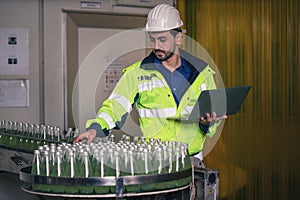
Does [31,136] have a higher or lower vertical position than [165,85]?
lower

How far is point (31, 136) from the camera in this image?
10.6 ft

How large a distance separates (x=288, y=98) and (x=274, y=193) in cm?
79

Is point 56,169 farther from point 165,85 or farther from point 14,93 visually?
A: point 14,93

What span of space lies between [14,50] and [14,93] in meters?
0.36

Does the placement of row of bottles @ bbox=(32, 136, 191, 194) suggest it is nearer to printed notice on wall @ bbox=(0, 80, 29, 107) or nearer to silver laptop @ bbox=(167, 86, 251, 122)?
silver laptop @ bbox=(167, 86, 251, 122)

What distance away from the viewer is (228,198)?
522cm

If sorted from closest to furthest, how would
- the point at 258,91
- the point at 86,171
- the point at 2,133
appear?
1. the point at 86,171
2. the point at 2,133
3. the point at 258,91

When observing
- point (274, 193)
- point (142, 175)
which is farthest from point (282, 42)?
point (142, 175)

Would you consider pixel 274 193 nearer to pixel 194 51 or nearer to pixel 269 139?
pixel 269 139

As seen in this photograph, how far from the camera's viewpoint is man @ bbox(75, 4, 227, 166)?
10.9 ft

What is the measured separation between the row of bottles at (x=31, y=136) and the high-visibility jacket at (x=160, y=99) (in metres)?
0.38

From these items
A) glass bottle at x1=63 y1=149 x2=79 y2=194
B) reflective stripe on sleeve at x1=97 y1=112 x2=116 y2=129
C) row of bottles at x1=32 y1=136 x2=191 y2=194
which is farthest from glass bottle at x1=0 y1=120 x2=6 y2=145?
glass bottle at x1=63 y1=149 x2=79 y2=194

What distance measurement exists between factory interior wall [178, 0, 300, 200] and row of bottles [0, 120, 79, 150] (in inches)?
77.7

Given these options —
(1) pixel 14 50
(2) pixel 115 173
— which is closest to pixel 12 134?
(2) pixel 115 173
